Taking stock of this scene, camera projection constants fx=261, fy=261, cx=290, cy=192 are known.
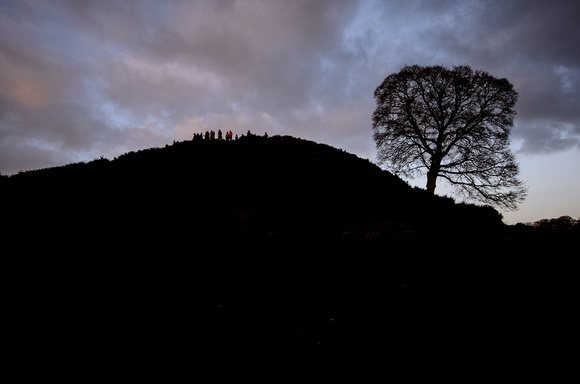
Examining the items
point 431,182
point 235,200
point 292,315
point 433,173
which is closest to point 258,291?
point 292,315

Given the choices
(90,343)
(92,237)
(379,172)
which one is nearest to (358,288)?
(90,343)

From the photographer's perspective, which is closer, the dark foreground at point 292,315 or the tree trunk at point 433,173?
the dark foreground at point 292,315

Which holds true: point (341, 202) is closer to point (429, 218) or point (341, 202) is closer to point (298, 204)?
point (298, 204)

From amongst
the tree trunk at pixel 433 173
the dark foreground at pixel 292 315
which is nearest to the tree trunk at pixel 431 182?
the tree trunk at pixel 433 173

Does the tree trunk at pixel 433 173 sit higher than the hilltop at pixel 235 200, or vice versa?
the tree trunk at pixel 433 173

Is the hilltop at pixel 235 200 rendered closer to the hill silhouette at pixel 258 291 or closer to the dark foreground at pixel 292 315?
the hill silhouette at pixel 258 291

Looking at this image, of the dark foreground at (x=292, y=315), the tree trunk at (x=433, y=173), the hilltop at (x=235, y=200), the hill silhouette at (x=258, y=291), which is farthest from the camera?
the tree trunk at (x=433, y=173)

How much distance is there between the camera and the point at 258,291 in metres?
5.34

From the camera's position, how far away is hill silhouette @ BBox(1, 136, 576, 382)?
356 cm

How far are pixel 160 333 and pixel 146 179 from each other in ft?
35.7

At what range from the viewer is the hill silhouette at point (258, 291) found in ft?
11.7

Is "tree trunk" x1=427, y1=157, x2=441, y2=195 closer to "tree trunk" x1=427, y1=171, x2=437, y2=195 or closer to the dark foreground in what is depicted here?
"tree trunk" x1=427, y1=171, x2=437, y2=195

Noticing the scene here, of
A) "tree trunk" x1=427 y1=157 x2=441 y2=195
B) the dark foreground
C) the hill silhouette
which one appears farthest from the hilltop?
"tree trunk" x1=427 y1=157 x2=441 y2=195

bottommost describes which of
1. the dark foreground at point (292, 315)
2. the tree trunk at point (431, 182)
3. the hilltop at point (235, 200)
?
the dark foreground at point (292, 315)
